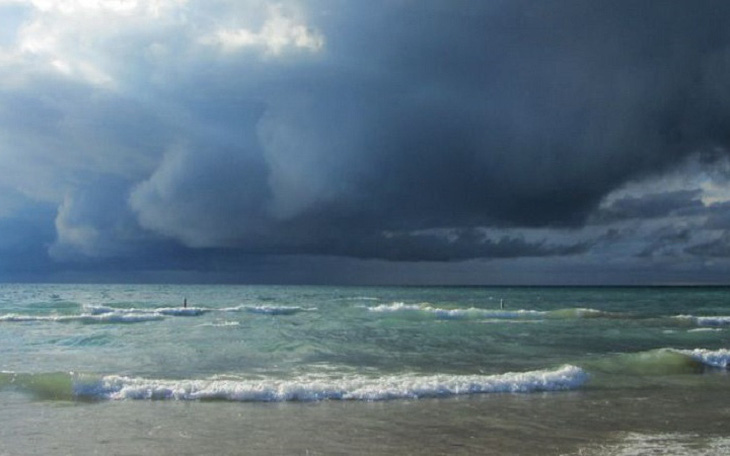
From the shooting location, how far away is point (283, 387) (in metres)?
14.0

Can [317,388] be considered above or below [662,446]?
below

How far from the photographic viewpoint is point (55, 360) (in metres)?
20.0

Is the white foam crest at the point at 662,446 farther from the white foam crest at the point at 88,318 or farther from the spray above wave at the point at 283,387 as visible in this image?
the white foam crest at the point at 88,318

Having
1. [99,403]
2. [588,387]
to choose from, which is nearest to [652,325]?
[588,387]

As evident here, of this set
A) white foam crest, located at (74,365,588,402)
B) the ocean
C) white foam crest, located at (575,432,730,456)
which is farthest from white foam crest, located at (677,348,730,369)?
white foam crest, located at (575,432,730,456)

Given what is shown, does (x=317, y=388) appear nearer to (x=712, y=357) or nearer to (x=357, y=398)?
(x=357, y=398)

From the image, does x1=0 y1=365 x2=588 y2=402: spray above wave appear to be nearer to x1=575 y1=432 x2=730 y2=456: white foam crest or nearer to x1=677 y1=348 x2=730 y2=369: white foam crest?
x1=575 y1=432 x2=730 y2=456: white foam crest

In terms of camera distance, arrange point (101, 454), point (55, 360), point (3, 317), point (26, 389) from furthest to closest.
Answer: point (3, 317)
point (55, 360)
point (26, 389)
point (101, 454)

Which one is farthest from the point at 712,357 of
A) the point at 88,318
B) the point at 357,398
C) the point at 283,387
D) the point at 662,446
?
the point at 88,318

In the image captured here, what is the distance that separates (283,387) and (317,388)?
0.82 metres

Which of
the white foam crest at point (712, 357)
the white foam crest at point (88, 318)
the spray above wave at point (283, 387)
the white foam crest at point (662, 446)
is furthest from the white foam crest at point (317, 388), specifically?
the white foam crest at point (88, 318)

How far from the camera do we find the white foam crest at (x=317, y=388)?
13.8 metres

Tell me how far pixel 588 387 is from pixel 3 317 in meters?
42.9

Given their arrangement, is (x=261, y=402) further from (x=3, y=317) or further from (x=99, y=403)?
(x=3, y=317)
